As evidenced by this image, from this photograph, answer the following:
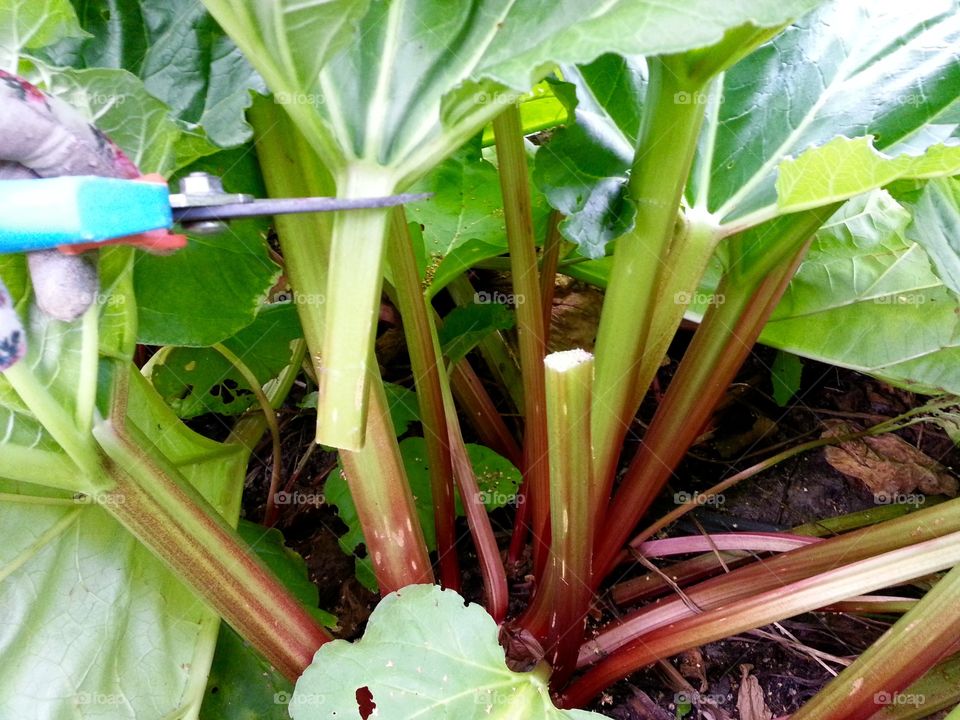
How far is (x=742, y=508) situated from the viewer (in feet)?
4.27

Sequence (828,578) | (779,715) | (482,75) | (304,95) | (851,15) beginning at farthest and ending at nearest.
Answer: (779,715) < (851,15) < (828,578) < (304,95) < (482,75)

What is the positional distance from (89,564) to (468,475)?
48cm

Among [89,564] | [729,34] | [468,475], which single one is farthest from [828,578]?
[89,564]

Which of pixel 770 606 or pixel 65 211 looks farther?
pixel 770 606

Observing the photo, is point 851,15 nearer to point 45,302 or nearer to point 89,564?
point 45,302

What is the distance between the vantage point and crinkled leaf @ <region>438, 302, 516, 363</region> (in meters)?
1.15

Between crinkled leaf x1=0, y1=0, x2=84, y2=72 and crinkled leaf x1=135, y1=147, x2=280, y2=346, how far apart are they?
26 centimetres

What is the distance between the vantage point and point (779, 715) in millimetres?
1076

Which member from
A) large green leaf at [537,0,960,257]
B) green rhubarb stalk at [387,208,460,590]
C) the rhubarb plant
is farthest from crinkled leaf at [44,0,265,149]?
large green leaf at [537,0,960,257]
